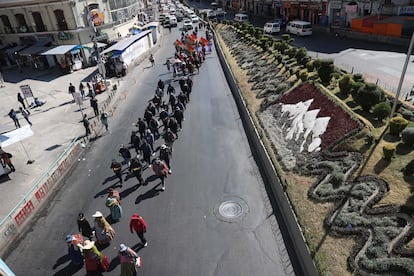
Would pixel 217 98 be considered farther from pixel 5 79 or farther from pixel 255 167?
pixel 5 79

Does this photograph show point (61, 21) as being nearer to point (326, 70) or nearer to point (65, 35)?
point (65, 35)

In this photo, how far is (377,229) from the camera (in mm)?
9648

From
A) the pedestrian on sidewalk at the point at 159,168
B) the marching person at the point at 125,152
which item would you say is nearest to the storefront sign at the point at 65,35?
the marching person at the point at 125,152

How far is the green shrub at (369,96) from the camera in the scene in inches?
584

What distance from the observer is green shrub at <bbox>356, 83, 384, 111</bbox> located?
14.8 meters

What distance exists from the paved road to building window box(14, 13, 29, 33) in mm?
30148

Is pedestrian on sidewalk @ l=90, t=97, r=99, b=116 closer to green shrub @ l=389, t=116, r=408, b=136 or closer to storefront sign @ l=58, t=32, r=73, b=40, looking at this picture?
green shrub @ l=389, t=116, r=408, b=136

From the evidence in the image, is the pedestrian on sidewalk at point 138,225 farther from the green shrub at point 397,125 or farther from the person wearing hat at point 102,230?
the green shrub at point 397,125

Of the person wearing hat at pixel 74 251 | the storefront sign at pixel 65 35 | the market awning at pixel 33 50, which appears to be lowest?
→ the person wearing hat at pixel 74 251

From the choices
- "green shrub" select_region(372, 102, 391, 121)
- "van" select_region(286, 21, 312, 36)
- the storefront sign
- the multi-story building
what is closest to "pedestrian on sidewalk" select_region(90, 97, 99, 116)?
the multi-story building

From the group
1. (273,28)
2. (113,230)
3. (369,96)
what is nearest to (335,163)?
(369,96)

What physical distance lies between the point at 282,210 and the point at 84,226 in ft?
24.6

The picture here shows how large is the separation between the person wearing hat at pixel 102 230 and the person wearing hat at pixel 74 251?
83 centimetres

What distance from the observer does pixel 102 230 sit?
36.0ft
